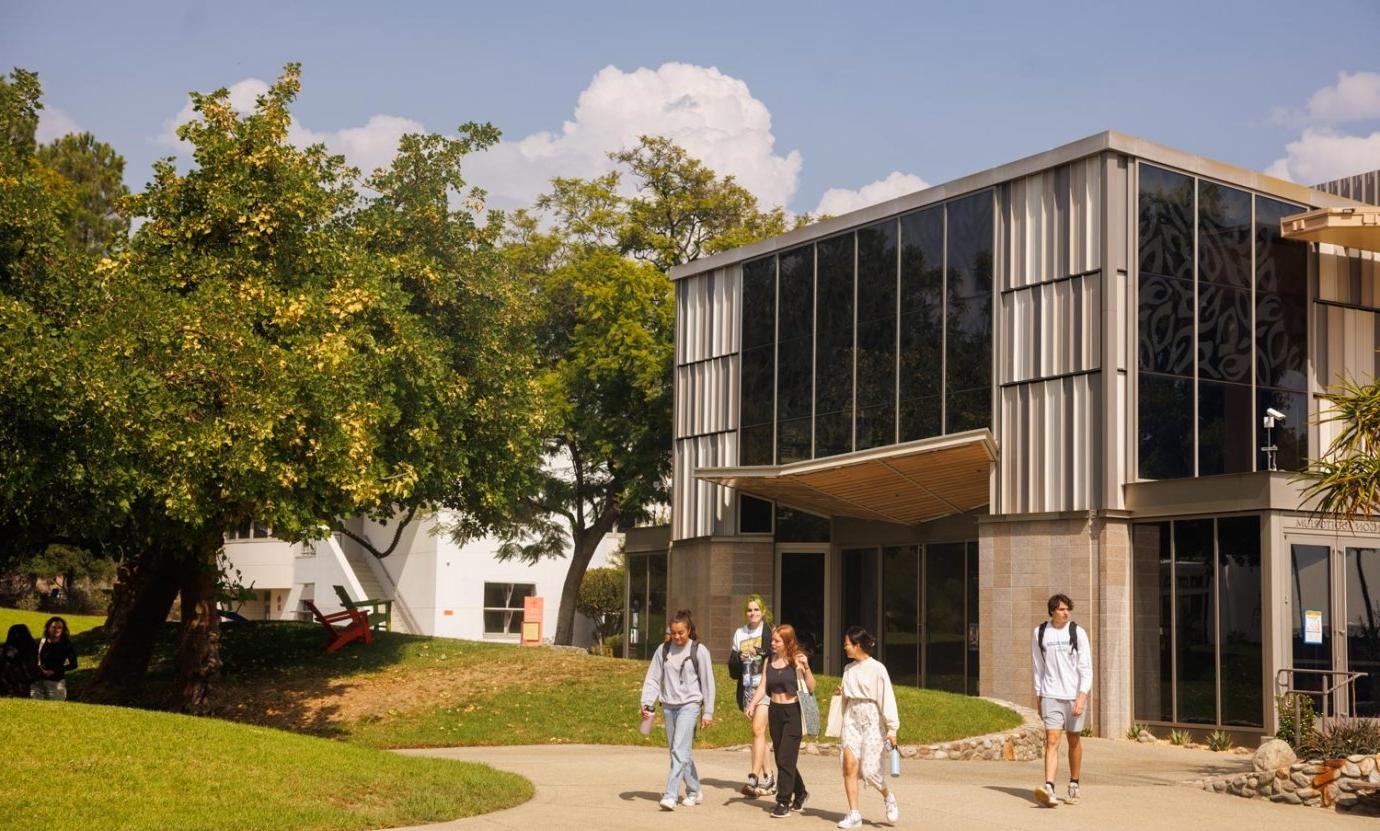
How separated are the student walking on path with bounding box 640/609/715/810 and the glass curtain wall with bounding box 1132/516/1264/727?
11607 millimetres

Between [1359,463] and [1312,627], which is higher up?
[1359,463]

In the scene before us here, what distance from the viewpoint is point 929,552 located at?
30141mm

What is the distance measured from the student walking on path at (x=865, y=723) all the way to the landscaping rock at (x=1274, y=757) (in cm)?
517

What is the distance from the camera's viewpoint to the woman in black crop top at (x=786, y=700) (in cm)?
1377

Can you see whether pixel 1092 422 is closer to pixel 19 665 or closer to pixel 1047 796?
pixel 1047 796

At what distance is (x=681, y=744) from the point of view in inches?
549

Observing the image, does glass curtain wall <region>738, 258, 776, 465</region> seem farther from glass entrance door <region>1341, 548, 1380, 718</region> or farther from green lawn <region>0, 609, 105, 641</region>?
green lawn <region>0, 609, 105, 641</region>

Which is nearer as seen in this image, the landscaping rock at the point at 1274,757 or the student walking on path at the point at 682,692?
the student walking on path at the point at 682,692

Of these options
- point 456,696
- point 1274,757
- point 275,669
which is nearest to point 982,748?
point 1274,757

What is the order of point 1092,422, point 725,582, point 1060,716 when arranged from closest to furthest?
point 1060,716, point 1092,422, point 725,582

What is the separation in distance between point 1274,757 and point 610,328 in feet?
84.0

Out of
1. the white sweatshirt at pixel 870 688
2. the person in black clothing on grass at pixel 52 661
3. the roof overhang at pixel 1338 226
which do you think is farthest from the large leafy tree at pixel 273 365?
the roof overhang at pixel 1338 226

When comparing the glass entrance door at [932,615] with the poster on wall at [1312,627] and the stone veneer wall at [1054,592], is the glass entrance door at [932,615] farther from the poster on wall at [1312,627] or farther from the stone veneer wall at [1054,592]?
the poster on wall at [1312,627]

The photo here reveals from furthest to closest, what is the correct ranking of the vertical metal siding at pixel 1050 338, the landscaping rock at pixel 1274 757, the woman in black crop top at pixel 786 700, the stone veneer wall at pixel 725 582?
the stone veneer wall at pixel 725 582 < the vertical metal siding at pixel 1050 338 < the landscaping rock at pixel 1274 757 < the woman in black crop top at pixel 786 700
